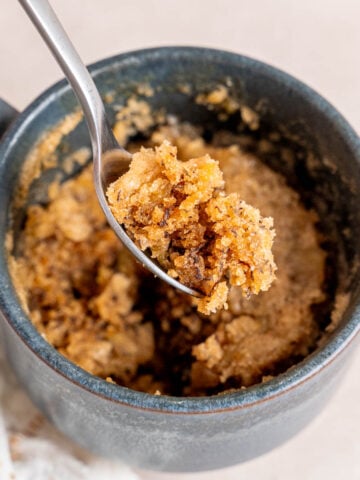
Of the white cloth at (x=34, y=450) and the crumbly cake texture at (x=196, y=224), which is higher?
the crumbly cake texture at (x=196, y=224)

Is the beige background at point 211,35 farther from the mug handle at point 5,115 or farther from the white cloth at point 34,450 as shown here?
Answer: the white cloth at point 34,450

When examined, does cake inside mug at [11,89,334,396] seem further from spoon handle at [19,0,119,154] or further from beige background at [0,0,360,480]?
beige background at [0,0,360,480]

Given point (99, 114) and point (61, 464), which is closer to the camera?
point (99, 114)

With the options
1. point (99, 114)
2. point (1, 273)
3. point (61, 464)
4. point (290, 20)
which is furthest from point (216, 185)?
point (290, 20)

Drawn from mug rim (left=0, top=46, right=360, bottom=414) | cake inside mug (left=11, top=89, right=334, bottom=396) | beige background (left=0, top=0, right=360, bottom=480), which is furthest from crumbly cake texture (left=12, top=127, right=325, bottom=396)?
beige background (left=0, top=0, right=360, bottom=480)

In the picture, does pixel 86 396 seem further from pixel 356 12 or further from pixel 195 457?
pixel 356 12

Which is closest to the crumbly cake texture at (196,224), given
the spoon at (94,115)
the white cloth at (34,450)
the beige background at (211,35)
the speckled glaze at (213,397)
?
the spoon at (94,115)

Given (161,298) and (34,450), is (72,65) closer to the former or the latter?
(161,298)

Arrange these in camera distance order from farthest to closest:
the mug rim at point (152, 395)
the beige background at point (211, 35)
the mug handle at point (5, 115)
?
the beige background at point (211, 35) → the mug handle at point (5, 115) → the mug rim at point (152, 395)
